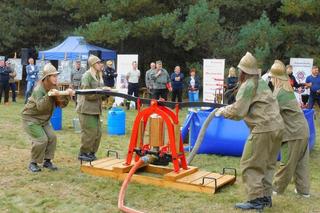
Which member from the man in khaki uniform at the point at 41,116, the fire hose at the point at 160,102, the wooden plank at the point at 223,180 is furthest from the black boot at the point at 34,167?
the wooden plank at the point at 223,180

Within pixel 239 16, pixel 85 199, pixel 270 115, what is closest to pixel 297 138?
pixel 270 115

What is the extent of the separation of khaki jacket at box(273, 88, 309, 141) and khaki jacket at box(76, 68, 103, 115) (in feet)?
10.2

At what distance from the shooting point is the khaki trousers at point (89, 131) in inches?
329

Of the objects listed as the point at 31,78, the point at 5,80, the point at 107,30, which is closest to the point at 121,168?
the point at 31,78

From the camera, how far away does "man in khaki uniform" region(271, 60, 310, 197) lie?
21.6 ft

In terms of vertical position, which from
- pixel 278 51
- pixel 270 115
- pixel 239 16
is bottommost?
pixel 270 115

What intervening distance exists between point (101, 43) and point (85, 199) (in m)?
19.2

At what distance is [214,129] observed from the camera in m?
9.45

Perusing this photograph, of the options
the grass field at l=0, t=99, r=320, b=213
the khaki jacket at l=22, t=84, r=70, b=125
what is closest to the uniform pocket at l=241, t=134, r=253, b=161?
the grass field at l=0, t=99, r=320, b=213

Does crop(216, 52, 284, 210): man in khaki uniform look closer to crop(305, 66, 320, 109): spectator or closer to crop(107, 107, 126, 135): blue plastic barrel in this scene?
crop(107, 107, 126, 135): blue plastic barrel

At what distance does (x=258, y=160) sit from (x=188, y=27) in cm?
1715

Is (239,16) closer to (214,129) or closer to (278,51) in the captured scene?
(278,51)

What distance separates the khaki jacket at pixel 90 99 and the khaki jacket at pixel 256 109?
3.10 meters

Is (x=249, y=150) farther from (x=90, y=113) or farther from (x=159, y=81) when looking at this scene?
(x=159, y=81)
